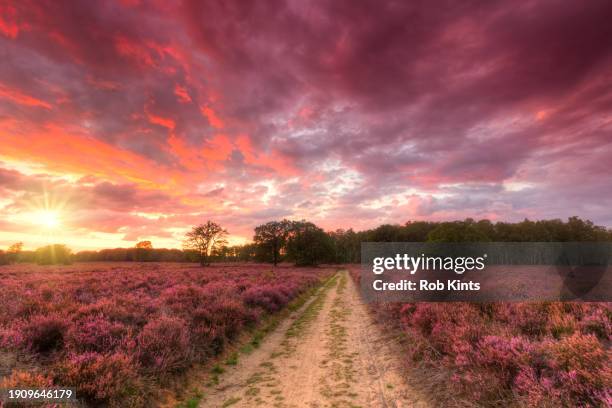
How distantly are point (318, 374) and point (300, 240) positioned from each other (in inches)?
3125

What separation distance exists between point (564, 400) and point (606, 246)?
12885 cm

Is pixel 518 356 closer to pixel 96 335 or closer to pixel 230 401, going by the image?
pixel 230 401

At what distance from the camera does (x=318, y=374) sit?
328 inches

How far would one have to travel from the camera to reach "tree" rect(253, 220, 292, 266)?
82312mm

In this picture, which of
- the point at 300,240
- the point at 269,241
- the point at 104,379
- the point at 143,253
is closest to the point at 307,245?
the point at 300,240

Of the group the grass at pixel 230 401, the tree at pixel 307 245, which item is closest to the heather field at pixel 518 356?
the grass at pixel 230 401

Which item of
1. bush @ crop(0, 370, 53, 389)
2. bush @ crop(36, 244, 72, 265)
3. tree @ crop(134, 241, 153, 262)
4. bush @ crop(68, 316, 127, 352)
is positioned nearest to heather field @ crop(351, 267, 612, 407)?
bush @ crop(0, 370, 53, 389)

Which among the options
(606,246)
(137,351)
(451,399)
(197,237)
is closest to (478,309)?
(451,399)

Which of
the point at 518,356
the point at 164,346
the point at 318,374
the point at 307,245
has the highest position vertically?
the point at 307,245

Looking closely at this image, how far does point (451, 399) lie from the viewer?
6188 millimetres

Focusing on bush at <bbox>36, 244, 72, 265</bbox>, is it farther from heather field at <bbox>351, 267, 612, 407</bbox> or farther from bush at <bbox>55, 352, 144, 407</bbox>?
heather field at <bbox>351, 267, 612, 407</bbox>

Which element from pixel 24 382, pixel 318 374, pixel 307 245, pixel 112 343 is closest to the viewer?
pixel 24 382

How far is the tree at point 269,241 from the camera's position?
82312 mm

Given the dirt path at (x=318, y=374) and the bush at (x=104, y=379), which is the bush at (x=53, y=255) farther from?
the bush at (x=104, y=379)
